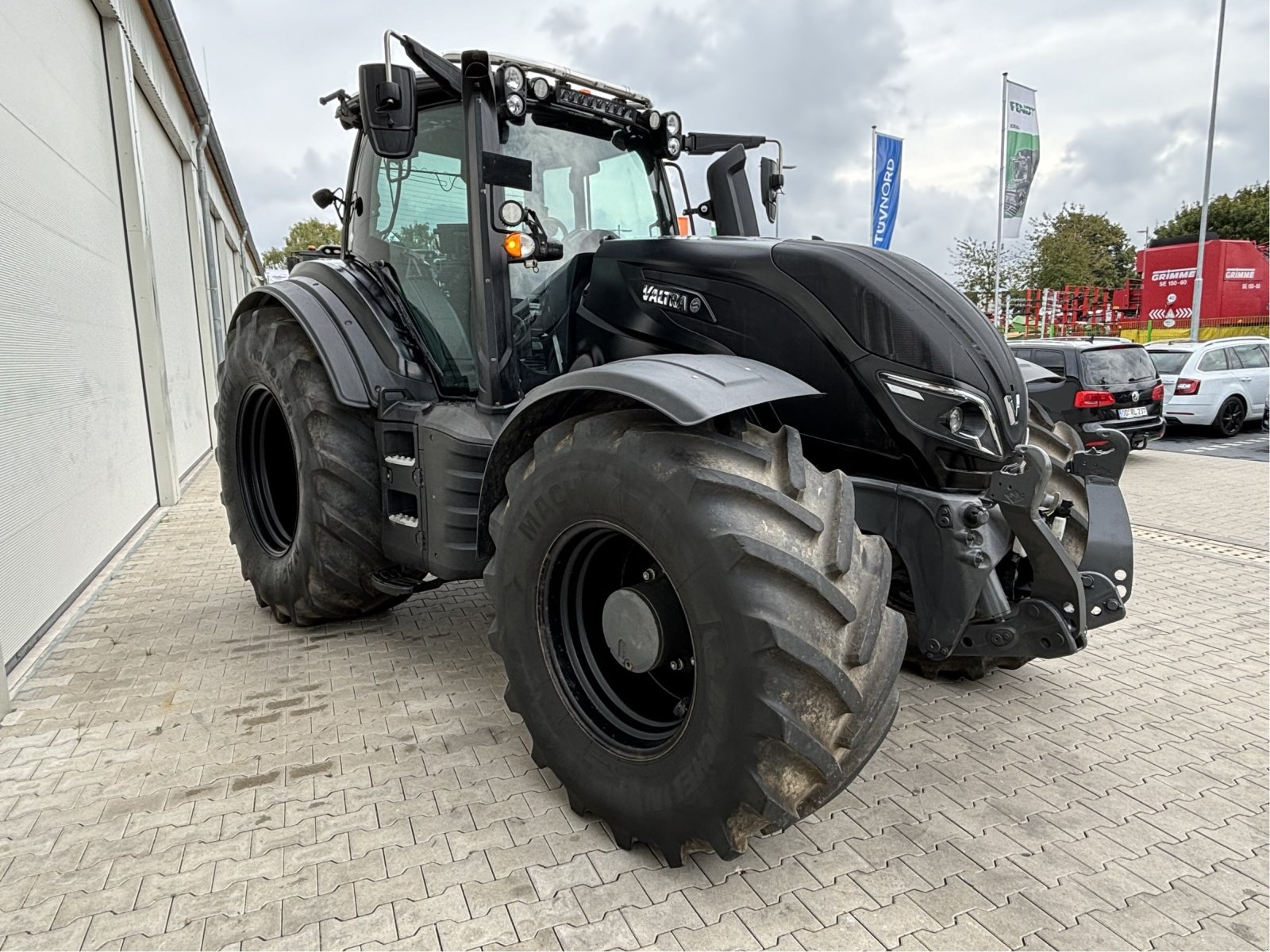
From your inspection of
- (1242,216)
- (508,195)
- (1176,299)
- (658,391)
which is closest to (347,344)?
(508,195)

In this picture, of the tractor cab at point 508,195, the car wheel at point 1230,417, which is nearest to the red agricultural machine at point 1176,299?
the car wheel at point 1230,417

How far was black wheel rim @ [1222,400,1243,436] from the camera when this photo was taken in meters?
12.9

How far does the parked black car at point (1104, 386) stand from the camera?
30.7 ft

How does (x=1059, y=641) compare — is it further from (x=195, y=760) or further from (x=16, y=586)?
(x=16, y=586)

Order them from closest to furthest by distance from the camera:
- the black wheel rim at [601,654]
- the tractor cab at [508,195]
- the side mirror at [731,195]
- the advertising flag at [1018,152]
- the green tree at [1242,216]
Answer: the black wheel rim at [601,654] → the tractor cab at [508,195] → the side mirror at [731,195] → the advertising flag at [1018,152] → the green tree at [1242,216]

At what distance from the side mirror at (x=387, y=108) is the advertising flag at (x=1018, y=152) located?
17664 mm

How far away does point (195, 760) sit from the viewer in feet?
9.70

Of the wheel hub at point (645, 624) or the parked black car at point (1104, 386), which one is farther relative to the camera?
the parked black car at point (1104, 386)

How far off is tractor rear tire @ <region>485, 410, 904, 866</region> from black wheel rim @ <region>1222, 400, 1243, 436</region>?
1360cm

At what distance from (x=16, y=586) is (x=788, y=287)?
3822mm

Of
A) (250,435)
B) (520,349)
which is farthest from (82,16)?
(520,349)

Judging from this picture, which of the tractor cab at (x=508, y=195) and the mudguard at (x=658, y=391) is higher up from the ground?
the tractor cab at (x=508, y=195)

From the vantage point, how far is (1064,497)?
305cm

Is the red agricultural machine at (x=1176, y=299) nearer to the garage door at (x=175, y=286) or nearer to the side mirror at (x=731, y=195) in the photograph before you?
the garage door at (x=175, y=286)
